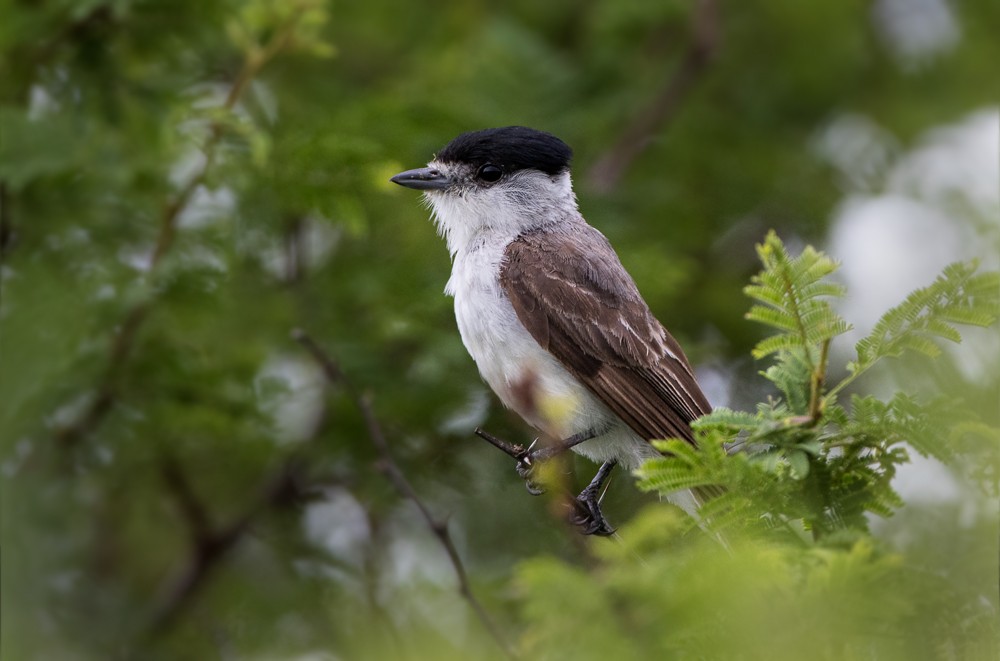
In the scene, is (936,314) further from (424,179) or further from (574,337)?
(424,179)

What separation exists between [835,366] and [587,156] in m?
1.62

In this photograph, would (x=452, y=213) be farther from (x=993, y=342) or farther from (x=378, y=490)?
(x=993, y=342)

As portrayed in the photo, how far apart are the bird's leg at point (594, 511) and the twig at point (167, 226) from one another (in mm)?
1922

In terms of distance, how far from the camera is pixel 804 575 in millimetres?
2449

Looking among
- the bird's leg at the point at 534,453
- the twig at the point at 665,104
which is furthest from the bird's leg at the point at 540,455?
the twig at the point at 665,104

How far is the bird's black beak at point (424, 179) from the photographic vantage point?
15.0ft

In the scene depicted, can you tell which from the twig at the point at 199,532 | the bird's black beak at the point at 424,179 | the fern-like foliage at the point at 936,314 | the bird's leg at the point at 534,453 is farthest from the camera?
the twig at the point at 199,532

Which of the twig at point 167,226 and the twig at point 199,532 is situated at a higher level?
the twig at point 167,226

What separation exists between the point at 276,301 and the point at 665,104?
97.8 inches

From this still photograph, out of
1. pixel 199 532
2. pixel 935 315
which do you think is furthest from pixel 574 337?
pixel 199 532

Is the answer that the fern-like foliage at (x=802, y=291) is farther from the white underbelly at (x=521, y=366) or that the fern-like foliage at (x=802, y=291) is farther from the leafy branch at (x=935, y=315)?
the white underbelly at (x=521, y=366)

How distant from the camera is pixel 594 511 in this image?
380 centimetres

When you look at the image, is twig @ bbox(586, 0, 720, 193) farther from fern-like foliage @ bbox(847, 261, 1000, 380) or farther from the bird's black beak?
→ fern-like foliage @ bbox(847, 261, 1000, 380)

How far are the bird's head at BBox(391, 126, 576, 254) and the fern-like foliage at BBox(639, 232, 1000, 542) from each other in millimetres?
2094
